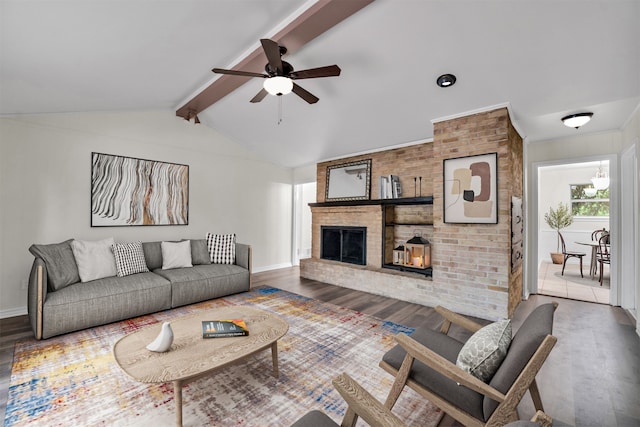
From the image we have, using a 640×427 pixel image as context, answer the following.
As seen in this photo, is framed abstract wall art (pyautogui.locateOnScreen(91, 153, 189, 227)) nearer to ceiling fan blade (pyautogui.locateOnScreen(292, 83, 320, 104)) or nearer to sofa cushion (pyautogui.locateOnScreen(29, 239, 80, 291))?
sofa cushion (pyautogui.locateOnScreen(29, 239, 80, 291))

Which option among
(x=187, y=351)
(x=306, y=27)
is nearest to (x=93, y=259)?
(x=187, y=351)

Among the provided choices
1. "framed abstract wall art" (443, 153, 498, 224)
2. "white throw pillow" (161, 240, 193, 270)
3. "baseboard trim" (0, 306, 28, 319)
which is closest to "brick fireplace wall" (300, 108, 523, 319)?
"framed abstract wall art" (443, 153, 498, 224)

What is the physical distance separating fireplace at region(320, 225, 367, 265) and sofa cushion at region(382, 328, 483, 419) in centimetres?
292

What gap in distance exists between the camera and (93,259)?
344 cm

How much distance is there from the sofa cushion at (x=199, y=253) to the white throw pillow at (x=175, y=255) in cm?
16

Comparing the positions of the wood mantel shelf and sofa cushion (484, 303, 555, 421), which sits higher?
the wood mantel shelf

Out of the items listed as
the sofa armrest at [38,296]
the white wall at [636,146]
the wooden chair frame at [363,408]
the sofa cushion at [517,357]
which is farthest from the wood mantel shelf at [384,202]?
the sofa armrest at [38,296]

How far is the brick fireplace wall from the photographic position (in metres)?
3.21

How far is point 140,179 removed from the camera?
4320 millimetres

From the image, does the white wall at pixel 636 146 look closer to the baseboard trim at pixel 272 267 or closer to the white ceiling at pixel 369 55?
the white ceiling at pixel 369 55

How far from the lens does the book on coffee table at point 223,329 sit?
2.07 metres

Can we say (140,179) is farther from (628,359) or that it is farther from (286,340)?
(628,359)

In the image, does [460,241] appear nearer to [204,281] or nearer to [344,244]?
[344,244]

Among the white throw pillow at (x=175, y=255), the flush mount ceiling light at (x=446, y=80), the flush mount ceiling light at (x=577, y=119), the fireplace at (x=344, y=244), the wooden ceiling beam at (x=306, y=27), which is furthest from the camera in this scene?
the fireplace at (x=344, y=244)
